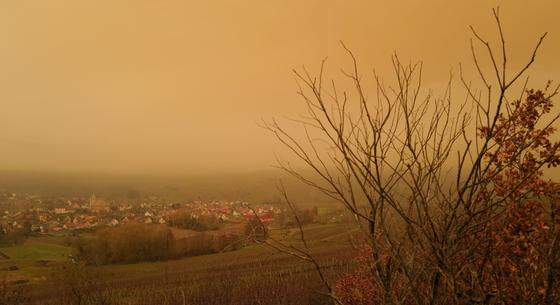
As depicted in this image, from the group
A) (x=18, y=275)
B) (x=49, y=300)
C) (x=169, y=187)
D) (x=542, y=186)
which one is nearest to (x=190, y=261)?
(x=18, y=275)

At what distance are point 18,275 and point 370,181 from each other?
146 feet

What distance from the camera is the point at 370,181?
2564 millimetres

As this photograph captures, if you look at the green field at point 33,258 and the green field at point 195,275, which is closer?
the green field at point 195,275

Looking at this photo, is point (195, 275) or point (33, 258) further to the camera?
point (33, 258)

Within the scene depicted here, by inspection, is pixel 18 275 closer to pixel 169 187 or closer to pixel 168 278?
pixel 168 278

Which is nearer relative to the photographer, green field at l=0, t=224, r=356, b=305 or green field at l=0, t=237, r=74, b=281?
green field at l=0, t=224, r=356, b=305

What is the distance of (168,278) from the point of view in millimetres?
35406

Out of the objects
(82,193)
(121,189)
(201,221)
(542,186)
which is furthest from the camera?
(121,189)

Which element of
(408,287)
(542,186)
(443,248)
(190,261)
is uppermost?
(542,186)

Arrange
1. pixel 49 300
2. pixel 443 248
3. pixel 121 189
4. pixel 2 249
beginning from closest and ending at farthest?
pixel 443 248 < pixel 49 300 < pixel 2 249 < pixel 121 189

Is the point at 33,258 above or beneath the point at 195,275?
beneath

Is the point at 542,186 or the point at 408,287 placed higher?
the point at 542,186

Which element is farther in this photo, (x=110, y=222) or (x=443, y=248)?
(x=110, y=222)

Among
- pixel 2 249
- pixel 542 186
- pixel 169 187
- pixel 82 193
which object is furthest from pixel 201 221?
pixel 169 187
